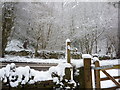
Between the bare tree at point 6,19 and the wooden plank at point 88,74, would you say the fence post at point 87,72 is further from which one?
the bare tree at point 6,19

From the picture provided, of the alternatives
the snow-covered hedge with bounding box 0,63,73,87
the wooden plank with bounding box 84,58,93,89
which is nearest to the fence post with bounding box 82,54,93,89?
the wooden plank with bounding box 84,58,93,89

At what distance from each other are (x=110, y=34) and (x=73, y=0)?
5558 millimetres

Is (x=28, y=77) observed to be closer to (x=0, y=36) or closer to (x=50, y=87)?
(x=50, y=87)

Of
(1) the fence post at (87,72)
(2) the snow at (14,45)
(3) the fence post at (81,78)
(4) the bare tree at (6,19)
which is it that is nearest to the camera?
(1) the fence post at (87,72)

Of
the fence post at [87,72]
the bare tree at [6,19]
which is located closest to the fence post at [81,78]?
the fence post at [87,72]

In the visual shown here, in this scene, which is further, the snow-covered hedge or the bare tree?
the bare tree

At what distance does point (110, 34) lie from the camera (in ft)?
50.1

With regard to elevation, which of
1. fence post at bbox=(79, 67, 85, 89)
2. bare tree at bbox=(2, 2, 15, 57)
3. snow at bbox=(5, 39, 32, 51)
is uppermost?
bare tree at bbox=(2, 2, 15, 57)

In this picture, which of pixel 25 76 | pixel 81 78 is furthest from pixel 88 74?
pixel 25 76

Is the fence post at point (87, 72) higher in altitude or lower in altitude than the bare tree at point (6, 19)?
lower

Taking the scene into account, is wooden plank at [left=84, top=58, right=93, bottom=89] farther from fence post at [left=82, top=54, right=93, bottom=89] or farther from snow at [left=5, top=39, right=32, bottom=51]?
snow at [left=5, top=39, right=32, bottom=51]

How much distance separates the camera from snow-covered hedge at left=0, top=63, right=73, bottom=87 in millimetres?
4145

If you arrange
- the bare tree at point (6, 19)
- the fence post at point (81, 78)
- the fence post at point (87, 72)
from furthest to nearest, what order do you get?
the bare tree at point (6, 19) < the fence post at point (81, 78) < the fence post at point (87, 72)

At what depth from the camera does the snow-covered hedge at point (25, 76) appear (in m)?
4.14
